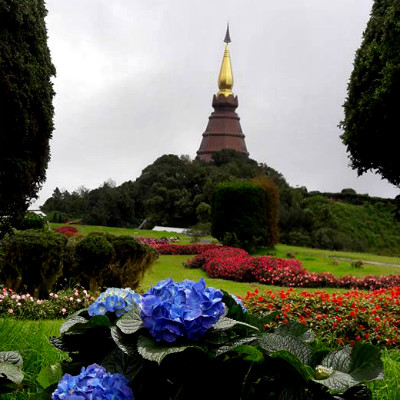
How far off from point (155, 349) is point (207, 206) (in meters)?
32.1

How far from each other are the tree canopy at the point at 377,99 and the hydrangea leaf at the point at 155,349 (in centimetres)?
1194

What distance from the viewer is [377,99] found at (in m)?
13.5

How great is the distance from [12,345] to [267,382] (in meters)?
2.31

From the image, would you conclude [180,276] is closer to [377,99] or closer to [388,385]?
[377,99]

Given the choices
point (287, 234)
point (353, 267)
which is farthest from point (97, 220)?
point (353, 267)

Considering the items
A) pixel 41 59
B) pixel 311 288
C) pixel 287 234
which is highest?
pixel 41 59

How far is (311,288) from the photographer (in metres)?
15.3

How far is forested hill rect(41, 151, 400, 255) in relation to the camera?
34906 millimetres

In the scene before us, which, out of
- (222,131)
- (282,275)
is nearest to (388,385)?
(282,275)

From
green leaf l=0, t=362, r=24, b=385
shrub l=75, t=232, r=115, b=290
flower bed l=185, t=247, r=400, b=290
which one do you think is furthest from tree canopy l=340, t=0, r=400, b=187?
green leaf l=0, t=362, r=24, b=385

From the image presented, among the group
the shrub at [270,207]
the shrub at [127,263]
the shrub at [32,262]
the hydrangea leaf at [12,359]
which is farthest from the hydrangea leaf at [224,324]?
the shrub at [270,207]

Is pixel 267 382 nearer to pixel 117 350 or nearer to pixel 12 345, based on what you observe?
pixel 117 350

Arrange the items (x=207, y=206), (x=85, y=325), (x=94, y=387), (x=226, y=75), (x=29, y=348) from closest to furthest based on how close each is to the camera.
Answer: (x=94, y=387) < (x=85, y=325) < (x=29, y=348) < (x=207, y=206) < (x=226, y=75)

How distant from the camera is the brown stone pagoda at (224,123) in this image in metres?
51.3
